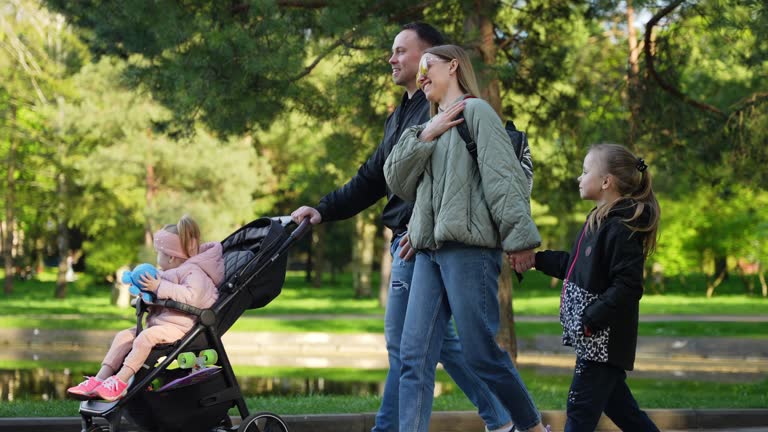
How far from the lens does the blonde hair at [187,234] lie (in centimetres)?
539

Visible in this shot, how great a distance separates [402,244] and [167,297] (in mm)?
1136

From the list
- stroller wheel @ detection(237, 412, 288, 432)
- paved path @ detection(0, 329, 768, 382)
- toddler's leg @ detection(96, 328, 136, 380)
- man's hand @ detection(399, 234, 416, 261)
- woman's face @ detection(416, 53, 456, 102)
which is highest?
woman's face @ detection(416, 53, 456, 102)

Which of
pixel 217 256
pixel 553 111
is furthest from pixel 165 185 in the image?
pixel 217 256

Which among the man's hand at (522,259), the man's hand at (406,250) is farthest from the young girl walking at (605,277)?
the man's hand at (406,250)

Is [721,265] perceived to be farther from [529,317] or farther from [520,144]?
[520,144]

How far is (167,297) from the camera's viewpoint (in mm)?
5113

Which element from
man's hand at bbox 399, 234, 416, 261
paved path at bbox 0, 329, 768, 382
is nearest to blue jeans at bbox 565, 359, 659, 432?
man's hand at bbox 399, 234, 416, 261

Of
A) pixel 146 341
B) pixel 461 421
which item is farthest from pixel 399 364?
pixel 461 421

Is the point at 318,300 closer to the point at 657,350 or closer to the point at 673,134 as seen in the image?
the point at 657,350

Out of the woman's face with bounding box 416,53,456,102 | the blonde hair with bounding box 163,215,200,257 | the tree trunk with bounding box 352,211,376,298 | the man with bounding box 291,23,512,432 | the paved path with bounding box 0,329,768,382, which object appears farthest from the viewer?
the tree trunk with bounding box 352,211,376,298

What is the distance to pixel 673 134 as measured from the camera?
12328mm

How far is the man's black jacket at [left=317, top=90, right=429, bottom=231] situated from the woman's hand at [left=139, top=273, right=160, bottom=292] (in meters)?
0.93

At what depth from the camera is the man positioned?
16.6 feet

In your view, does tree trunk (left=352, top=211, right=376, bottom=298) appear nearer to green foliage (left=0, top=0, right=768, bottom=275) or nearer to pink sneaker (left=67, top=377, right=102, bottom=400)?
green foliage (left=0, top=0, right=768, bottom=275)
